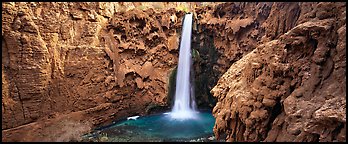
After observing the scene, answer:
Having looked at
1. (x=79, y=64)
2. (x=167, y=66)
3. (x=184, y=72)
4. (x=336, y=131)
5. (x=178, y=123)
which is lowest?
(x=178, y=123)

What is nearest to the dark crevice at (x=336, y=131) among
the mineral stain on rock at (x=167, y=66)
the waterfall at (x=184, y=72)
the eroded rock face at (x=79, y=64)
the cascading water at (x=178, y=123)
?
the mineral stain on rock at (x=167, y=66)

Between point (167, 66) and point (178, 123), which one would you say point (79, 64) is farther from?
point (178, 123)

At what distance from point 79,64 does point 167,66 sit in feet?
20.6

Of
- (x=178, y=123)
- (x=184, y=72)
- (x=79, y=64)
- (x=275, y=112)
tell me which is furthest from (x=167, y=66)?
(x=275, y=112)

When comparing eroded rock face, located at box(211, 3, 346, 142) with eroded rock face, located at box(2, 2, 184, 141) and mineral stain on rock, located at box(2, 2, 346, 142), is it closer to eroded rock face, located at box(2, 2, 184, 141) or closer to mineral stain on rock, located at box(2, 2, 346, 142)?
mineral stain on rock, located at box(2, 2, 346, 142)

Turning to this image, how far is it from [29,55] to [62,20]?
2.43 meters

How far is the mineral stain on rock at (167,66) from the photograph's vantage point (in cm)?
462

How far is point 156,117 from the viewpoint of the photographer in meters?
16.8

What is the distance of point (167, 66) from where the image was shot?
59.2ft

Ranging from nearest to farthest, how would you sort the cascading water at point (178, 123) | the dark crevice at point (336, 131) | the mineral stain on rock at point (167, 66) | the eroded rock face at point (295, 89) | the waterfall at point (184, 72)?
the dark crevice at point (336, 131) < the eroded rock face at point (295, 89) < the mineral stain on rock at point (167, 66) < the cascading water at point (178, 123) < the waterfall at point (184, 72)

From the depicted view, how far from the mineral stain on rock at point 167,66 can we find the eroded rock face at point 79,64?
0.05 m

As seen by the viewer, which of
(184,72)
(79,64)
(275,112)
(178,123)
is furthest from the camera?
(184,72)

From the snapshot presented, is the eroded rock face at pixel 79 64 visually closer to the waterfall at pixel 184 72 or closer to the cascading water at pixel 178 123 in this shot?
the waterfall at pixel 184 72

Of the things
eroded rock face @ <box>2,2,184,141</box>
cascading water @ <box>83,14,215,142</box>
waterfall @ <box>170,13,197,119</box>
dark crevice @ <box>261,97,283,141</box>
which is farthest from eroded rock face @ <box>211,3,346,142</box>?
waterfall @ <box>170,13,197,119</box>
